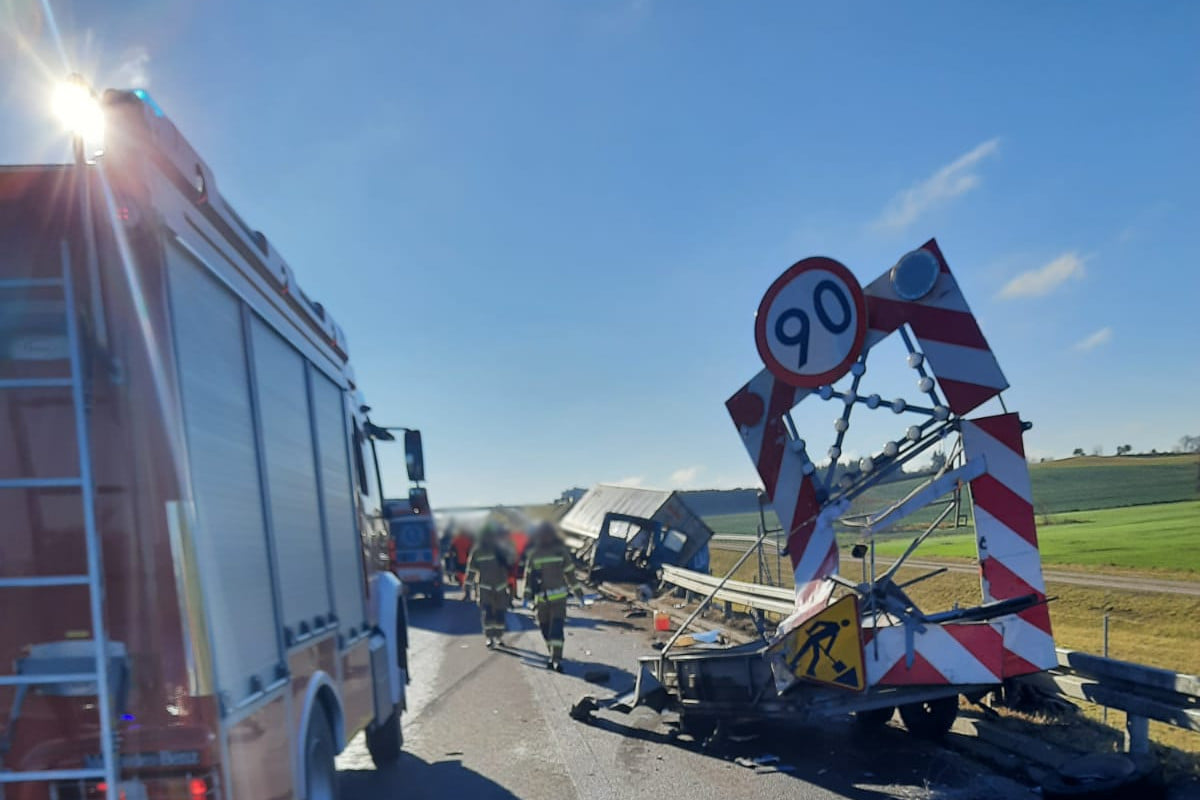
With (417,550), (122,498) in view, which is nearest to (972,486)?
(122,498)

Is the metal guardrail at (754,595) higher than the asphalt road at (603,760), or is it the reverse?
the metal guardrail at (754,595)

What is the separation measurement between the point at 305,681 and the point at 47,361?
1955 mm

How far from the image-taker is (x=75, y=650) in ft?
9.53

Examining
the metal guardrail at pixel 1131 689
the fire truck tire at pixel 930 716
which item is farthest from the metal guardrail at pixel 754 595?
the metal guardrail at pixel 1131 689

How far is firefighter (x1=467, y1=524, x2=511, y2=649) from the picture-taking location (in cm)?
1228

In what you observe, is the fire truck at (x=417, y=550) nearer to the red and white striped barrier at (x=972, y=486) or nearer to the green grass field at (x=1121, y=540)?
the green grass field at (x=1121, y=540)

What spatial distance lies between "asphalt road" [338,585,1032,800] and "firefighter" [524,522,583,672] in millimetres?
998

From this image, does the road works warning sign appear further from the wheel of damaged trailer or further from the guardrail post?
Result: the guardrail post

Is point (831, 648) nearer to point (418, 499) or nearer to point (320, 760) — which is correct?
point (320, 760)

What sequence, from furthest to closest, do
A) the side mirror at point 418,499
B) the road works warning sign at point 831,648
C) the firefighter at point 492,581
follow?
the firefighter at point 492,581
the side mirror at point 418,499
the road works warning sign at point 831,648

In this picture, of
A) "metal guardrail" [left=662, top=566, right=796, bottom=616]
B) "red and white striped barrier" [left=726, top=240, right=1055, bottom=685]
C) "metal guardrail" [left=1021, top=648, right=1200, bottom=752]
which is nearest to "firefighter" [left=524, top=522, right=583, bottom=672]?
"metal guardrail" [left=662, top=566, right=796, bottom=616]

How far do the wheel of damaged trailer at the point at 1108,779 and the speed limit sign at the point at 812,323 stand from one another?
8.72 feet

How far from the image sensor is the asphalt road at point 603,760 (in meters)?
5.49

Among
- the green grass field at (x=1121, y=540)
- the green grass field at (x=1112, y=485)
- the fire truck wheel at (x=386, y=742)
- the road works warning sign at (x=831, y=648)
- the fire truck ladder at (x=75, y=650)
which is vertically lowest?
the green grass field at (x=1121, y=540)
